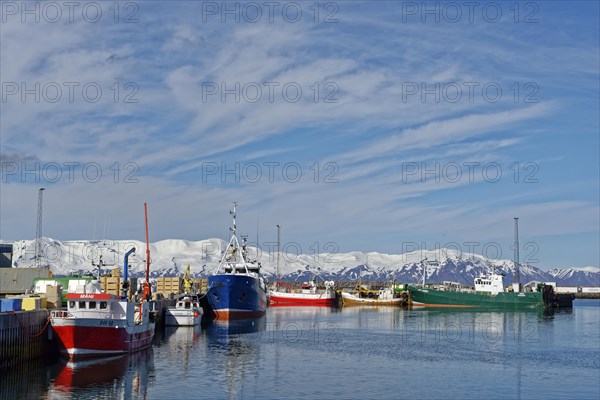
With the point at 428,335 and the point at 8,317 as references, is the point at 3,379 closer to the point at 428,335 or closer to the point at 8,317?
the point at 8,317

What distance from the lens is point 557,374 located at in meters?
56.5

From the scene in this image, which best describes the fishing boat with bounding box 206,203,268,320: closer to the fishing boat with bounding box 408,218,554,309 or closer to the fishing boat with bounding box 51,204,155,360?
the fishing boat with bounding box 51,204,155,360

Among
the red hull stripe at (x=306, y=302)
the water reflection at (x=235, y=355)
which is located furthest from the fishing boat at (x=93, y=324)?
the red hull stripe at (x=306, y=302)

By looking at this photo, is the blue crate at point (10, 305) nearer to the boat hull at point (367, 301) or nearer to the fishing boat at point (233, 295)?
the fishing boat at point (233, 295)

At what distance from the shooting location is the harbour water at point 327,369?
45281mm

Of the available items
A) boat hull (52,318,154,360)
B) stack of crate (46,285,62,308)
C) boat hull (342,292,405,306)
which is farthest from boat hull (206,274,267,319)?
boat hull (342,292,405,306)

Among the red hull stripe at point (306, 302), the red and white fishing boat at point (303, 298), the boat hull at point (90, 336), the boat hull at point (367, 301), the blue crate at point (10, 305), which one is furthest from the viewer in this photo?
the red and white fishing boat at point (303, 298)

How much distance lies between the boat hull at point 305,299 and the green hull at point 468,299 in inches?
857

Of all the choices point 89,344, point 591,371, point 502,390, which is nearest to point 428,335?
point 591,371

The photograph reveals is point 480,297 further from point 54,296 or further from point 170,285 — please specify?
point 54,296

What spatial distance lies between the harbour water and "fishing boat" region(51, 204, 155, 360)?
149 centimetres

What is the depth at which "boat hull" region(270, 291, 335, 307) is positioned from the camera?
582 feet

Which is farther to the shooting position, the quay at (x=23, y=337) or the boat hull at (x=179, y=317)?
the boat hull at (x=179, y=317)

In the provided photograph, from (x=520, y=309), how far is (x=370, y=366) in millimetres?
120347
